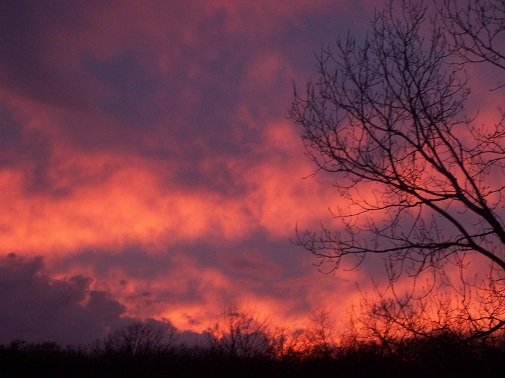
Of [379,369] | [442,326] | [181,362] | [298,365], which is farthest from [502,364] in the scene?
[181,362]

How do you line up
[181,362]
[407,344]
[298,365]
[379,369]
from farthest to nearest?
1. [181,362]
2. [298,365]
3. [379,369]
4. [407,344]

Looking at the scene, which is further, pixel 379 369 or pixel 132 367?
pixel 132 367

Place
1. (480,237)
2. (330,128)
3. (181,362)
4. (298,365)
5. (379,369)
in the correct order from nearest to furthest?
1. (480,237)
2. (330,128)
3. (379,369)
4. (298,365)
5. (181,362)

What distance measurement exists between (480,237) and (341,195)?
7.16 ft

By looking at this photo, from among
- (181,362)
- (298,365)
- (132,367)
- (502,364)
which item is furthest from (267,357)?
(502,364)

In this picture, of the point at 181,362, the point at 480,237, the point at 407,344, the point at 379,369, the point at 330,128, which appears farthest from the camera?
the point at 181,362

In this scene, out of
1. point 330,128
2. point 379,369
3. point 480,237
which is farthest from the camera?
point 379,369

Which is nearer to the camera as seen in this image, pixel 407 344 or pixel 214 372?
pixel 407 344

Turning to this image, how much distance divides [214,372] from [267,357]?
126 inches

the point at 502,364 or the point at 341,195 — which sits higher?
the point at 341,195

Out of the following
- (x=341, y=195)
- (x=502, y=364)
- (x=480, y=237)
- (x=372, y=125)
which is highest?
(x=372, y=125)

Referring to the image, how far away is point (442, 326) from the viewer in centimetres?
759

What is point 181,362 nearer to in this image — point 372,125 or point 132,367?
point 132,367

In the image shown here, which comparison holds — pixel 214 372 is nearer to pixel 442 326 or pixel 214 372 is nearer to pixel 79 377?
pixel 79 377
